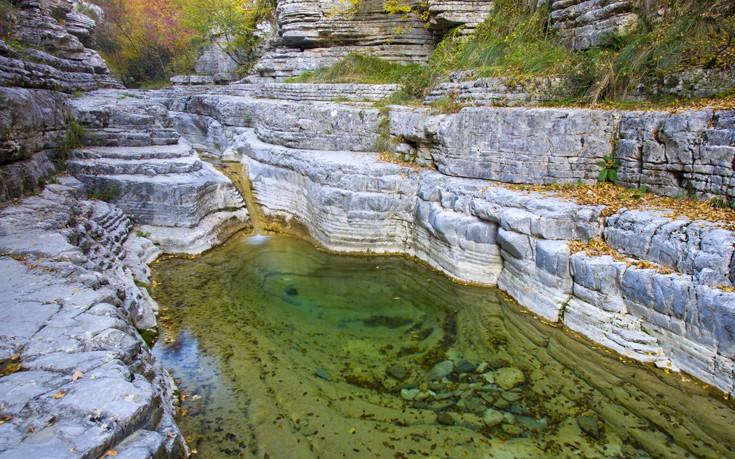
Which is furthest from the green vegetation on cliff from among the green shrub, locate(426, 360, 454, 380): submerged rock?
the green shrub

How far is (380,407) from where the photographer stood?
5.03 m

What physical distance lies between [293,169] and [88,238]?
493 centimetres

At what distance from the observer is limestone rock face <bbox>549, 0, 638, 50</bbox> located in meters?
8.57

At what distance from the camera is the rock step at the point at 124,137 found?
1077 cm

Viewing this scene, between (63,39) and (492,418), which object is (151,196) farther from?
(63,39)

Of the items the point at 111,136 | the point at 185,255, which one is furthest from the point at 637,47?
the point at 111,136

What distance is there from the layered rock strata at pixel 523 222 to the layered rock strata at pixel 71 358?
4850 millimetres

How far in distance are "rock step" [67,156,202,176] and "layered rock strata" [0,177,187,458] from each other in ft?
9.73

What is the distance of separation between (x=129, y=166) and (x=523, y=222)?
29.7ft

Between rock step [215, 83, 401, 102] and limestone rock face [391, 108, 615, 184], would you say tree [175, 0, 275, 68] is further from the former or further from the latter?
limestone rock face [391, 108, 615, 184]

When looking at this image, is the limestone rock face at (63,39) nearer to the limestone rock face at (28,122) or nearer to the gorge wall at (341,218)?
the gorge wall at (341,218)

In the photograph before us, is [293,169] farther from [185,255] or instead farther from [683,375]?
[683,375]

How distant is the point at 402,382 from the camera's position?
18.0 feet

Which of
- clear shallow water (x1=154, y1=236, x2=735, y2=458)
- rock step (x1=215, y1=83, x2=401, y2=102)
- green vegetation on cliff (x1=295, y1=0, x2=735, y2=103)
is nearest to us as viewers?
clear shallow water (x1=154, y1=236, x2=735, y2=458)
